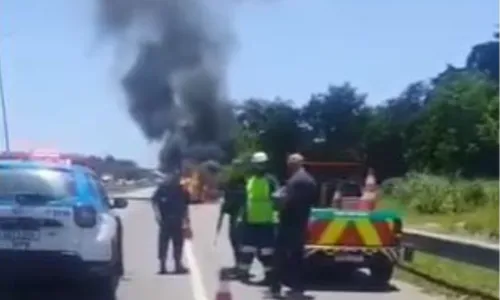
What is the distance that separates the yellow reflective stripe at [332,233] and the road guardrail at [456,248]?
58.4 inches

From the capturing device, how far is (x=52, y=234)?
1556 centimetres

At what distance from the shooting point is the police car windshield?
1591cm

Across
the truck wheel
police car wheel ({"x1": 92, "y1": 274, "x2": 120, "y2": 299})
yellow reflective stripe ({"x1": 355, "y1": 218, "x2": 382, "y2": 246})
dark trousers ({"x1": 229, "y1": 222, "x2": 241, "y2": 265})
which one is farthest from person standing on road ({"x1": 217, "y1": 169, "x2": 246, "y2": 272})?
police car wheel ({"x1": 92, "y1": 274, "x2": 120, "y2": 299})

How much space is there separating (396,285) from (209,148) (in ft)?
295

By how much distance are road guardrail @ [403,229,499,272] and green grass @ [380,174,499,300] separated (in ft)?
1.24

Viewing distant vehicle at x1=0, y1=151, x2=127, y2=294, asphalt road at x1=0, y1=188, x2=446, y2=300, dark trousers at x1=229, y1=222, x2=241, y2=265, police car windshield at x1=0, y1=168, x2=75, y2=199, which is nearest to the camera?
distant vehicle at x1=0, y1=151, x2=127, y2=294

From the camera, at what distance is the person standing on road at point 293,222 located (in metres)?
17.2

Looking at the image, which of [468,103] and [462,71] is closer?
[468,103]

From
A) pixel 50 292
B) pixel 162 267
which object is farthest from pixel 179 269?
pixel 50 292

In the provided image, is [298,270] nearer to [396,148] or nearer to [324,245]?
[324,245]

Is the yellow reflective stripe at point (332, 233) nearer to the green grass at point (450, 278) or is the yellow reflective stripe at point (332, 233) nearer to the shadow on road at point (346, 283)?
the shadow on road at point (346, 283)

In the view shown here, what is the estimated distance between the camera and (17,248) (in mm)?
15555

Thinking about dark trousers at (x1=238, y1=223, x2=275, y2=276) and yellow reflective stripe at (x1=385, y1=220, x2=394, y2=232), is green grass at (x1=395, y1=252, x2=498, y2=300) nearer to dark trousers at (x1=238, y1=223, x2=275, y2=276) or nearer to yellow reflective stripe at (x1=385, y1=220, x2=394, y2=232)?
yellow reflective stripe at (x1=385, y1=220, x2=394, y2=232)

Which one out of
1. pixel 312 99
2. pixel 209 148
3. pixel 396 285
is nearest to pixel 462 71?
pixel 312 99
